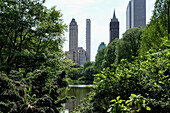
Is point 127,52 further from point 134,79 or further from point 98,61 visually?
point 134,79

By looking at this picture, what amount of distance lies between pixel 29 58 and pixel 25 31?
2869mm

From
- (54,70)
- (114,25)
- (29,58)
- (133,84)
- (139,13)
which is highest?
(114,25)

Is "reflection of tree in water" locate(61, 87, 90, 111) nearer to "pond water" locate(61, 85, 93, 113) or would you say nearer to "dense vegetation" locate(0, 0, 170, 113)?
"pond water" locate(61, 85, 93, 113)

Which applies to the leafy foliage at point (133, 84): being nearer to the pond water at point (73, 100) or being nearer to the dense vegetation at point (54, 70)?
the dense vegetation at point (54, 70)

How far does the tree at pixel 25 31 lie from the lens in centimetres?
1107

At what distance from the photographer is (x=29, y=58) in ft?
35.8

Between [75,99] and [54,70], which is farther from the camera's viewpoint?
[75,99]

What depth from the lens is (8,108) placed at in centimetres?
467

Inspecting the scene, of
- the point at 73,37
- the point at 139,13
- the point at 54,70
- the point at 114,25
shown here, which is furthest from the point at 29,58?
the point at 114,25

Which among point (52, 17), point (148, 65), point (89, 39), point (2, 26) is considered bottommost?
point (148, 65)

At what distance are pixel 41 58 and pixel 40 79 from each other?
15.2 feet

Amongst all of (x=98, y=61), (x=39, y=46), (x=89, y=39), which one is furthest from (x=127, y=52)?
(x=89, y=39)

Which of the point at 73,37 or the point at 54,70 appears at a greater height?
the point at 73,37

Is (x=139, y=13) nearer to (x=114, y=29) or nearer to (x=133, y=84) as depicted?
(x=114, y=29)
